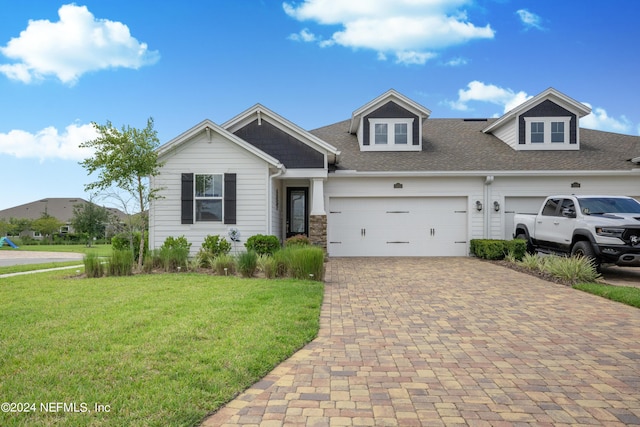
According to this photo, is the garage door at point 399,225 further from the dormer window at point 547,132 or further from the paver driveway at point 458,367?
the paver driveway at point 458,367

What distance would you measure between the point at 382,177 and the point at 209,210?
656 centimetres

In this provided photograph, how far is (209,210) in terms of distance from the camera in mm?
13219

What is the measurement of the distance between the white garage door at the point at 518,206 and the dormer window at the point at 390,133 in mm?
4534

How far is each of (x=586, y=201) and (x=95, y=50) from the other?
15.6 metres

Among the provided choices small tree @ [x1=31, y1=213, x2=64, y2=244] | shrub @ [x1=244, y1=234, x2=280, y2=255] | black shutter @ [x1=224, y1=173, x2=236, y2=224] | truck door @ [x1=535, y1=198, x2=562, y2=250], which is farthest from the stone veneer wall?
small tree @ [x1=31, y1=213, x2=64, y2=244]

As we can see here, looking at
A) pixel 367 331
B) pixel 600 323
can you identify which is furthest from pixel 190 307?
pixel 600 323

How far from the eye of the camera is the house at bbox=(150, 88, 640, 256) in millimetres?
13125

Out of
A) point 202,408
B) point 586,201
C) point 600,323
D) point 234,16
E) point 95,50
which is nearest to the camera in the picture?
point 202,408

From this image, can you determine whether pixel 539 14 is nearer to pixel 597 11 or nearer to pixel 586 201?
pixel 597 11

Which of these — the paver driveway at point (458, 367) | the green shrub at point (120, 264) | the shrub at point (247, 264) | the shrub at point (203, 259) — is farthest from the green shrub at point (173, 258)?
the paver driveway at point (458, 367)

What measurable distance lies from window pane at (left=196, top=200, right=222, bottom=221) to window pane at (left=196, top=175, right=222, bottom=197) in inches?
9.1

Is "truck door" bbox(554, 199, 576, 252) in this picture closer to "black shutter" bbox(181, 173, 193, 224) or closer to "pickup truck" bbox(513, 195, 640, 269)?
"pickup truck" bbox(513, 195, 640, 269)

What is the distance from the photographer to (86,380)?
359cm

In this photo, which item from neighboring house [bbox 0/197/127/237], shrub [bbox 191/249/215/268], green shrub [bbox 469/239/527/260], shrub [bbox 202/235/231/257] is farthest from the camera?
neighboring house [bbox 0/197/127/237]
